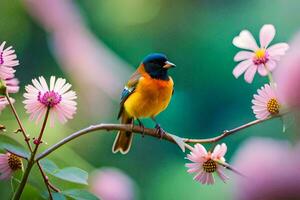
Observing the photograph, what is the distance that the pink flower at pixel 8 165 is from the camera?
1.11 ft

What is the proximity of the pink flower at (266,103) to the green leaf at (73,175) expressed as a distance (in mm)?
130

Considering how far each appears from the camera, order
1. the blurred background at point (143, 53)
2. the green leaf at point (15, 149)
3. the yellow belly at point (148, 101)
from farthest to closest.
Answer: the blurred background at point (143, 53)
the yellow belly at point (148, 101)
the green leaf at point (15, 149)

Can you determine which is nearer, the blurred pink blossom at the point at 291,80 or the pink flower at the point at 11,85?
the blurred pink blossom at the point at 291,80

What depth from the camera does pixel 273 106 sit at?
32cm

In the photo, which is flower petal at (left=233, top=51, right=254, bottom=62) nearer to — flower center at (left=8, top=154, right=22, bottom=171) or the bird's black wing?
flower center at (left=8, top=154, right=22, bottom=171)

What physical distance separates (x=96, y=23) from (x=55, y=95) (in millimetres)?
2227

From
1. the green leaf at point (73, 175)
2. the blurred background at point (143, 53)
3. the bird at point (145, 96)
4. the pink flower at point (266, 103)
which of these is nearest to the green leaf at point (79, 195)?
the green leaf at point (73, 175)

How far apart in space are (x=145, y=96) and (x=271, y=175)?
1.77 feet

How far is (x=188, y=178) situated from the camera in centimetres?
187

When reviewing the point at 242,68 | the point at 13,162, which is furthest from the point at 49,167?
the point at 242,68

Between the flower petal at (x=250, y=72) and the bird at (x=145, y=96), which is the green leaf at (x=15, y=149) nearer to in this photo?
the flower petal at (x=250, y=72)

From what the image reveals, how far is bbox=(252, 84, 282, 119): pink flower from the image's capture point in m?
0.32

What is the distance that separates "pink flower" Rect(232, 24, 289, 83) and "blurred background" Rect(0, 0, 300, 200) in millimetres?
1427

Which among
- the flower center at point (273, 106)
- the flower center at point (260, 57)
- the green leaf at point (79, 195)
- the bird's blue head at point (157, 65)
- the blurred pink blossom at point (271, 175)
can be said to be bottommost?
the blurred pink blossom at point (271, 175)
